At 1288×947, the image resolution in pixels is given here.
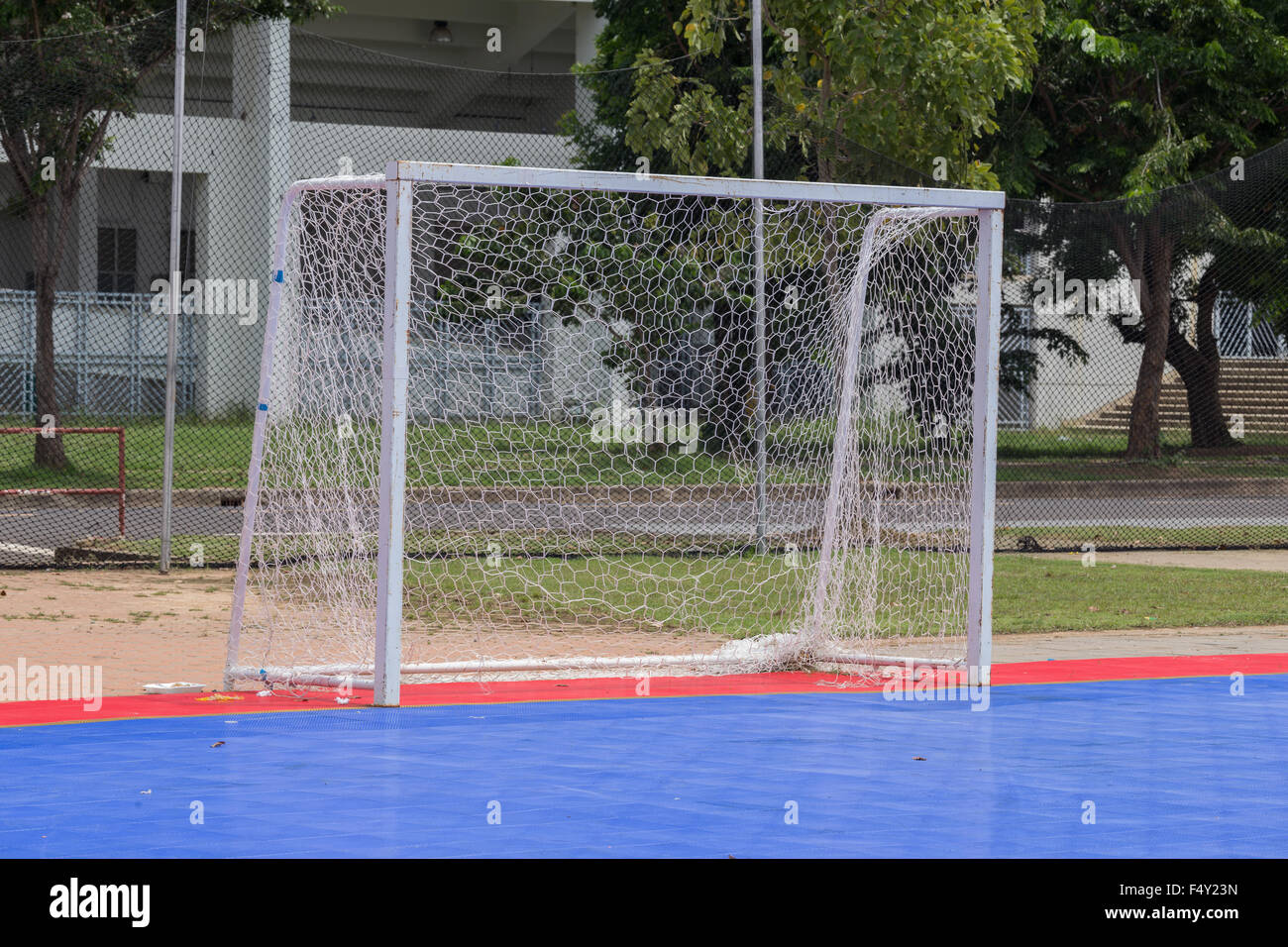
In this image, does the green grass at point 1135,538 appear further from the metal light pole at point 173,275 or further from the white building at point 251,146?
the metal light pole at point 173,275

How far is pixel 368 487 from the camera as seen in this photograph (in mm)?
8008

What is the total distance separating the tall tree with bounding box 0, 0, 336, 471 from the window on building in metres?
11.6

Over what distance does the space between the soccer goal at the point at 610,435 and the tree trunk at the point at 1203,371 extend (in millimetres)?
7215

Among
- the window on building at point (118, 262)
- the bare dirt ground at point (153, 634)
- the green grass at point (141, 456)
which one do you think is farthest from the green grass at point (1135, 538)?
the window on building at point (118, 262)

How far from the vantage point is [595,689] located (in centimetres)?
715

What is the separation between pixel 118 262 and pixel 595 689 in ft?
71.6

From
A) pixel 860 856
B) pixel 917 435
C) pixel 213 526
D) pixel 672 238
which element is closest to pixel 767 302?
pixel 672 238

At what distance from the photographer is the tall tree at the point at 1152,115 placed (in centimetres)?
1811

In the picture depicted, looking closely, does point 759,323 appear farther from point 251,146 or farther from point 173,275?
point 251,146

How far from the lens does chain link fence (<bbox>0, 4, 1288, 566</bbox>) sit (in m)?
12.2

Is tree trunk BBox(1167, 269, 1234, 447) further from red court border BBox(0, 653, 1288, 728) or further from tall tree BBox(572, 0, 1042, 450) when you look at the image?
red court border BBox(0, 653, 1288, 728)

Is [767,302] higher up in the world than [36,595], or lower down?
higher up

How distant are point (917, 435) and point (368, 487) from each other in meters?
3.27
